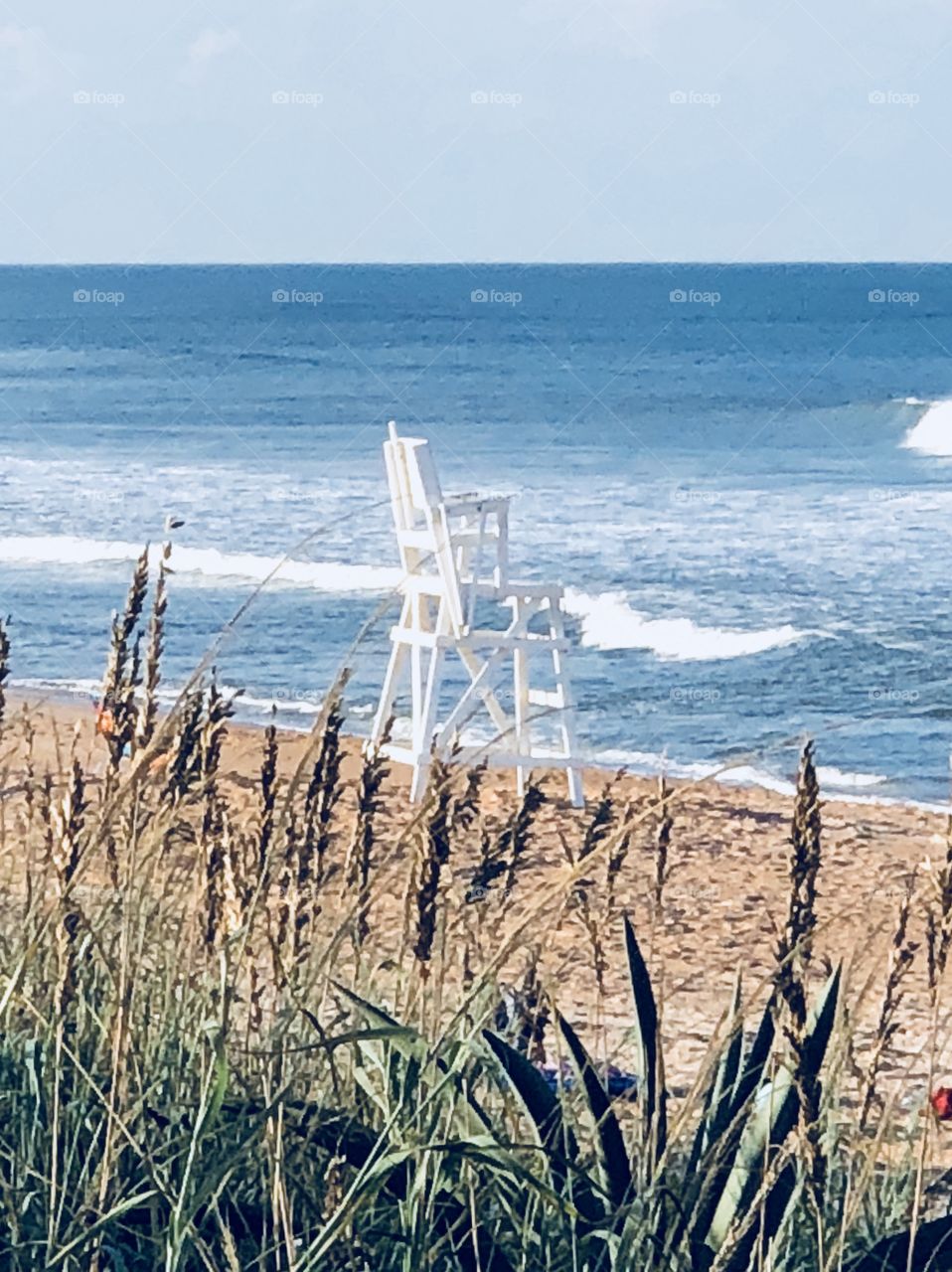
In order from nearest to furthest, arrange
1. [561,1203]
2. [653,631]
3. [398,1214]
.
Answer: [561,1203]
[398,1214]
[653,631]

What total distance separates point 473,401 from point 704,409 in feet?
16.1

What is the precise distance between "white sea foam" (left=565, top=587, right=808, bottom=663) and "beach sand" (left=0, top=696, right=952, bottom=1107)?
484 cm

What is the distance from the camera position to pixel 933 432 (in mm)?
34656

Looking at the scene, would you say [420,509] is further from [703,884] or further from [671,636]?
[671,636]

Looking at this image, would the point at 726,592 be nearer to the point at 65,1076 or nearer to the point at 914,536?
the point at 914,536

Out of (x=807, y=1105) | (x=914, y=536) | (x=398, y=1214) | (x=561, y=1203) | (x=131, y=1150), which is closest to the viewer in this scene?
(x=807, y=1105)

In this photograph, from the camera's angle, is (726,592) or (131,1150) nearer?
(131,1150)

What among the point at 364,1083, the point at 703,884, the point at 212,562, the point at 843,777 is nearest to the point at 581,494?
the point at 212,562

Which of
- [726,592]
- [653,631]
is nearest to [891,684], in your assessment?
[653,631]

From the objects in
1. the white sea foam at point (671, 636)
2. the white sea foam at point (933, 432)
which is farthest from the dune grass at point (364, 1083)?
the white sea foam at point (933, 432)

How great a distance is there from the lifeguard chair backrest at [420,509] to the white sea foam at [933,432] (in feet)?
83.2

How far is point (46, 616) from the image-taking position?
16094 millimetres

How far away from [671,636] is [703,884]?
26.9 ft

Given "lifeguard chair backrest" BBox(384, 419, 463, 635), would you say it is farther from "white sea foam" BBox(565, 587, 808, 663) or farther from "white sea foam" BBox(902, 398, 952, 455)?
"white sea foam" BBox(902, 398, 952, 455)
